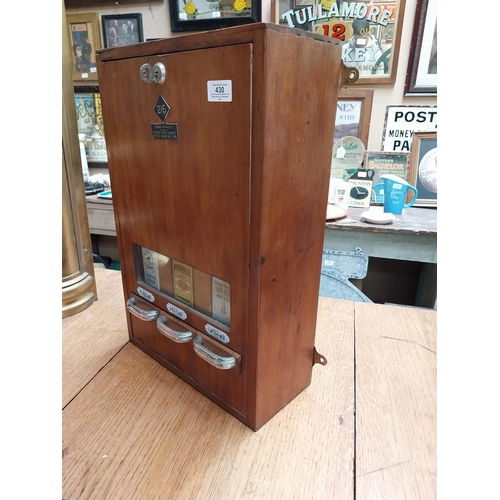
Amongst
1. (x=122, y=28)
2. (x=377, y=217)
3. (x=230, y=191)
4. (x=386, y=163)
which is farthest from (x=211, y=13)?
(x=230, y=191)

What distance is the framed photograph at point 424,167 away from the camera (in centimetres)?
151

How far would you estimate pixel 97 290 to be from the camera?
2.91 ft

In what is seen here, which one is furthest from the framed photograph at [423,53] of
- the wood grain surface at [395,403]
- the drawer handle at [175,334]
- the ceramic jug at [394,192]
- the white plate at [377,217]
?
the drawer handle at [175,334]

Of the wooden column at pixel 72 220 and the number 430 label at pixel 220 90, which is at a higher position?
the number 430 label at pixel 220 90

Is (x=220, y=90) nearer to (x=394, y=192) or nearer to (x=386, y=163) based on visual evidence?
(x=394, y=192)

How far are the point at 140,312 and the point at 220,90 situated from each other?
0.39 m

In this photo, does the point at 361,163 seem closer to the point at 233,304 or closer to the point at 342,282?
the point at 342,282

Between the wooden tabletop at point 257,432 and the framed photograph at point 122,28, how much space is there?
149 cm

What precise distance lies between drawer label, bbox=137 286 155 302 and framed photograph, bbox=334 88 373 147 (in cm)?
124

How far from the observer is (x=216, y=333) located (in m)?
0.52

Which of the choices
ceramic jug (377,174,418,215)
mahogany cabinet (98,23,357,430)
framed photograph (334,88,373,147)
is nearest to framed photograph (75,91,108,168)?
framed photograph (334,88,373,147)

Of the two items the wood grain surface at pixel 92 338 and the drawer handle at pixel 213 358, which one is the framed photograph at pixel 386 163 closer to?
the wood grain surface at pixel 92 338

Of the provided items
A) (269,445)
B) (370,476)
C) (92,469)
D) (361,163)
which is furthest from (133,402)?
(361,163)

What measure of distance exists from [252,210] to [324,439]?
330 millimetres
